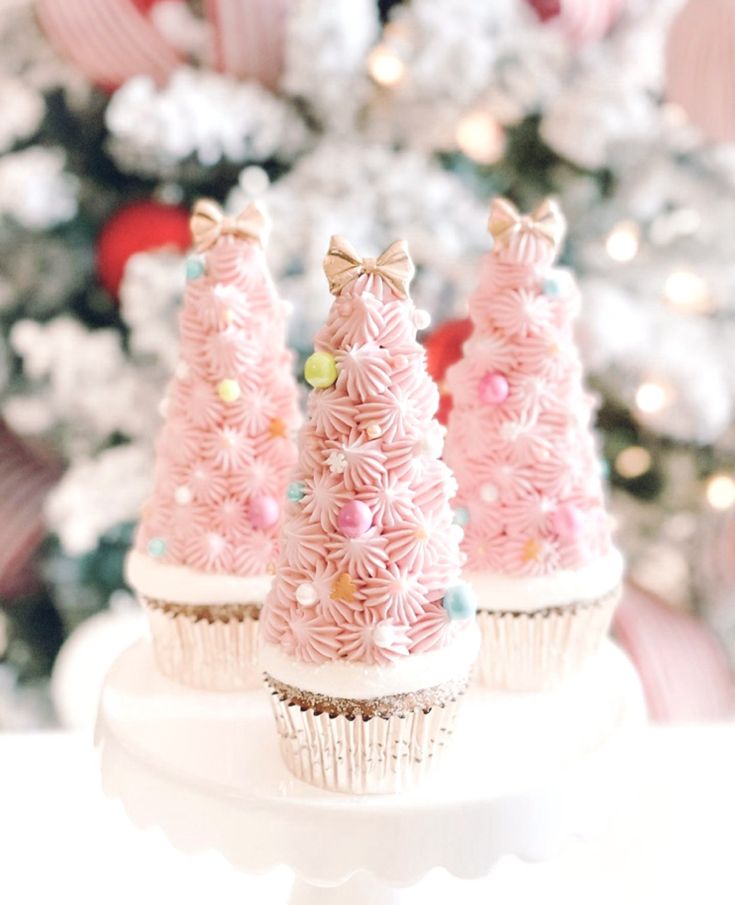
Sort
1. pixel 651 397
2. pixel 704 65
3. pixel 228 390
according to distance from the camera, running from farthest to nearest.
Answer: pixel 651 397 → pixel 704 65 → pixel 228 390

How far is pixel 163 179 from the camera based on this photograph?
5.62 feet

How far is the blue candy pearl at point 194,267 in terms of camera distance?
952mm

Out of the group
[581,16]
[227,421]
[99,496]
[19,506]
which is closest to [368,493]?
[227,421]

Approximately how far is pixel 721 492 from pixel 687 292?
0.35m

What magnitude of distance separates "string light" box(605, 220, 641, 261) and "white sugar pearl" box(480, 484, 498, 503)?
0.81 m

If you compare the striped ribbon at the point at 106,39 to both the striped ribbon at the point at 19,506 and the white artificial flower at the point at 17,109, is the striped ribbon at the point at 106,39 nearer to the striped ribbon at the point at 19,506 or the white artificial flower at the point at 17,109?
the white artificial flower at the point at 17,109

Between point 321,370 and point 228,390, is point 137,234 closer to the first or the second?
point 228,390

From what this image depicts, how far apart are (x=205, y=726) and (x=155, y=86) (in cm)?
114

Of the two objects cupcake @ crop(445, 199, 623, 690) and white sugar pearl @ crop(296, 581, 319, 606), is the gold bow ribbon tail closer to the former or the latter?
cupcake @ crop(445, 199, 623, 690)

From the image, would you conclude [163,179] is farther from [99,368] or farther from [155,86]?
[99,368]

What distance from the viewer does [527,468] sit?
0.97 m

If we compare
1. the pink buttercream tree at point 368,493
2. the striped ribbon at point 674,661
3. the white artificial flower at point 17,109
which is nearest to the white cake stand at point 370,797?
the pink buttercream tree at point 368,493

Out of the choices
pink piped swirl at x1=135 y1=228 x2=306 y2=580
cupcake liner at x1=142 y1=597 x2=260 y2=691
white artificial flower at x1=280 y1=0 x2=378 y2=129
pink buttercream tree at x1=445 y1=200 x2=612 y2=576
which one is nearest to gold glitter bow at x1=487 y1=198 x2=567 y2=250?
pink buttercream tree at x1=445 y1=200 x2=612 y2=576

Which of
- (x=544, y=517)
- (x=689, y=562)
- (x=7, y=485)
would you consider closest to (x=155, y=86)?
(x=7, y=485)
